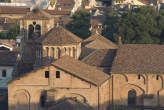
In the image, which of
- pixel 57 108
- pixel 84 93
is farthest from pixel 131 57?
pixel 57 108

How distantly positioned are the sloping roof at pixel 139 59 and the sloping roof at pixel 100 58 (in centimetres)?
118

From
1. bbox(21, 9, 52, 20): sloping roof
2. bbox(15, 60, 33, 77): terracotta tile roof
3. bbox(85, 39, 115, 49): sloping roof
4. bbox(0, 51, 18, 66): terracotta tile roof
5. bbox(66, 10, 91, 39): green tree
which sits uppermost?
bbox(21, 9, 52, 20): sloping roof

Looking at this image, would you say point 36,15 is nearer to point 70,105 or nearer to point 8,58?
point 8,58

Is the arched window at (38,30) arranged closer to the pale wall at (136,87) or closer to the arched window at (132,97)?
the pale wall at (136,87)

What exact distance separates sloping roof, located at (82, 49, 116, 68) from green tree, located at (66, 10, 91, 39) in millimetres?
46765

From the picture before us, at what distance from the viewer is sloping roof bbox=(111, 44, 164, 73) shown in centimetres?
8006

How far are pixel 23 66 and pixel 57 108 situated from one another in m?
17.8

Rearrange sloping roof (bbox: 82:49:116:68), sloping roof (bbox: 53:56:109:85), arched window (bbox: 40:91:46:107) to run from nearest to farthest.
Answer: sloping roof (bbox: 53:56:109:85)
arched window (bbox: 40:91:46:107)
sloping roof (bbox: 82:49:116:68)

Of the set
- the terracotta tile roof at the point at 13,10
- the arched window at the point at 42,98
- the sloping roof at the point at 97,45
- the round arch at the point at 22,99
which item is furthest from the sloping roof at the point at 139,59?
the terracotta tile roof at the point at 13,10

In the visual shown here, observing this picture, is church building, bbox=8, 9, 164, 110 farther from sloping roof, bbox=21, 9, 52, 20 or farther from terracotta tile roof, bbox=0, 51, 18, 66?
terracotta tile roof, bbox=0, 51, 18, 66

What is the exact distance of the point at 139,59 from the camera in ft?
270

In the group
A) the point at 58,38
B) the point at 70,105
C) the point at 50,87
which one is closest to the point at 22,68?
the point at 58,38

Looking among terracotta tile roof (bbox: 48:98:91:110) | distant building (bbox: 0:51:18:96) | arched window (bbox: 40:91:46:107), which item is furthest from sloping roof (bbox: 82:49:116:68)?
distant building (bbox: 0:51:18:96)

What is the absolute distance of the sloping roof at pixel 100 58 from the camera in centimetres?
8281
